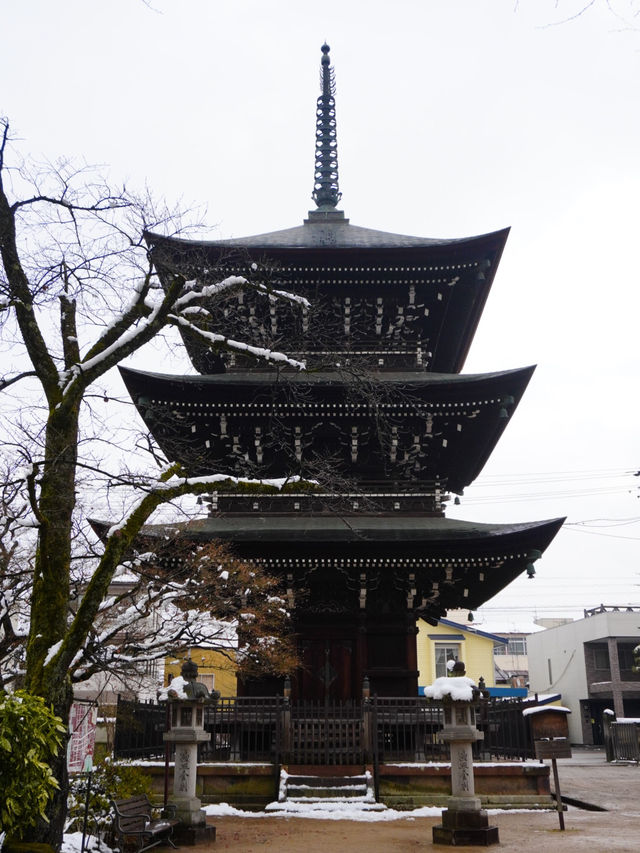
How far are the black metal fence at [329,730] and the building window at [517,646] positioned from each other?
61926 mm

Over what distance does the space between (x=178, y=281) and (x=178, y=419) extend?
7866 millimetres

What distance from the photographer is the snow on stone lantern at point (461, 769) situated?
11320mm

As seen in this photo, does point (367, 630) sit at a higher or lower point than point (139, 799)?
higher

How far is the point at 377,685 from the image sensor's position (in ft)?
57.6

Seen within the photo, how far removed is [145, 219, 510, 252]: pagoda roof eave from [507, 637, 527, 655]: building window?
203 feet

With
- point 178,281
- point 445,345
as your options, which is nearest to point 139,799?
point 178,281

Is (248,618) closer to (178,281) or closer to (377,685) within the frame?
(377,685)

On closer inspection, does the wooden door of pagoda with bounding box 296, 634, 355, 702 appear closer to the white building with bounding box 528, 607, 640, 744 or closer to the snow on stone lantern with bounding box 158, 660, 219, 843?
the snow on stone lantern with bounding box 158, 660, 219, 843

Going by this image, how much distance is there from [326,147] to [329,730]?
19.5m

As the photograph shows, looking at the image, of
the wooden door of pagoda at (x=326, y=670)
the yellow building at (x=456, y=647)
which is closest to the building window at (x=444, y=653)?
the yellow building at (x=456, y=647)

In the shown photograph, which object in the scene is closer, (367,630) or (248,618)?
(248,618)

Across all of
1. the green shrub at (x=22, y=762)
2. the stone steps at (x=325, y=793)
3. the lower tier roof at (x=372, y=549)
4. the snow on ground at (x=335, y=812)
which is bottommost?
the snow on ground at (x=335, y=812)

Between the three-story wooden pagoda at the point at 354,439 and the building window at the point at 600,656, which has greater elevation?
the three-story wooden pagoda at the point at 354,439

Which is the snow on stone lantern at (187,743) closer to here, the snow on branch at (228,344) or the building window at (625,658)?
the snow on branch at (228,344)
